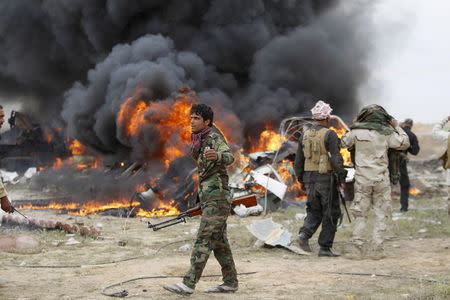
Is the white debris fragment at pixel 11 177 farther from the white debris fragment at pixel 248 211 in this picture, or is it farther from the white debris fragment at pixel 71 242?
the white debris fragment at pixel 71 242

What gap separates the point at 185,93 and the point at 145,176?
386 cm

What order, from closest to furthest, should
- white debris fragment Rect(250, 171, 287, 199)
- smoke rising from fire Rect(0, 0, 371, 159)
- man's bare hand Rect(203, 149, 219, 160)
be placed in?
man's bare hand Rect(203, 149, 219, 160) < white debris fragment Rect(250, 171, 287, 199) < smoke rising from fire Rect(0, 0, 371, 159)

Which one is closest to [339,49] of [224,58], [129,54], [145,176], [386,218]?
[224,58]

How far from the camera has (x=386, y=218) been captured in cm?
651

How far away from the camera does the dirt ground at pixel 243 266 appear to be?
14.8 feet

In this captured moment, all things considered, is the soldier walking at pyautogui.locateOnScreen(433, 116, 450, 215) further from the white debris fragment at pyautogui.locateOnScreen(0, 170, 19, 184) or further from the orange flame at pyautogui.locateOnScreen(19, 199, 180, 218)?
the white debris fragment at pyautogui.locateOnScreen(0, 170, 19, 184)

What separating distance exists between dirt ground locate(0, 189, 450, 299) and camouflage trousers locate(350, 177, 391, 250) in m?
0.32

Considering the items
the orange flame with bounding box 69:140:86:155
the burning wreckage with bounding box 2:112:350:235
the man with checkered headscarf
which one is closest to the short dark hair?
the man with checkered headscarf

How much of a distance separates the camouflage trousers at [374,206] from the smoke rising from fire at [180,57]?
11.6 metres

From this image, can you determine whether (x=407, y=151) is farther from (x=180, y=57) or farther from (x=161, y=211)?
(x=180, y=57)

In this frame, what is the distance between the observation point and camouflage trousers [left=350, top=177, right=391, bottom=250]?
6449 millimetres

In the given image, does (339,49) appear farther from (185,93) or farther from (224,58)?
(185,93)

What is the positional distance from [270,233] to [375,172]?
1872 mm

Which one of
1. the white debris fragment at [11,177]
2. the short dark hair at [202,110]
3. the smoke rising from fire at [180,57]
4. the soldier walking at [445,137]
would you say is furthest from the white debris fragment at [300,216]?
the white debris fragment at [11,177]
